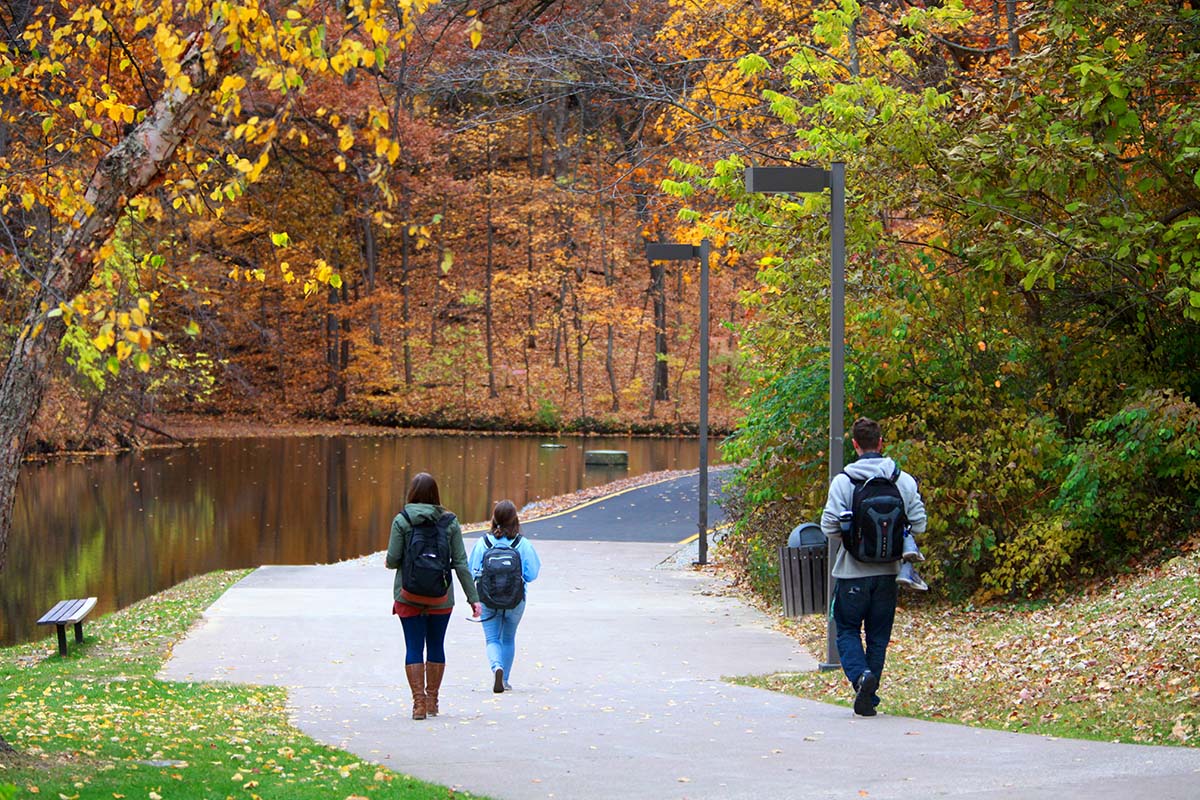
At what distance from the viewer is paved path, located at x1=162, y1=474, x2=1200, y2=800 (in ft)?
22.8

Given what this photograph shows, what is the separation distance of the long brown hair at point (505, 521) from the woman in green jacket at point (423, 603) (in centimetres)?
86

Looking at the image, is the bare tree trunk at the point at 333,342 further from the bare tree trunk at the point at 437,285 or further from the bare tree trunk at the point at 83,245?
the bare tree trunk at the point at 83,245

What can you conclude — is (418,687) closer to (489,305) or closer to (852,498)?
(852,498)

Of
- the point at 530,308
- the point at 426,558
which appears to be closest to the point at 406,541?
the point at 426,558

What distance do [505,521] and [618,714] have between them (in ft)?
5.45

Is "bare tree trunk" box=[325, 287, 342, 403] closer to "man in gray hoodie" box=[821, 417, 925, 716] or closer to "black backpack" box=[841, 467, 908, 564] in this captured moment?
"man in gray hoodie" box=[821, 417, 925, 716]

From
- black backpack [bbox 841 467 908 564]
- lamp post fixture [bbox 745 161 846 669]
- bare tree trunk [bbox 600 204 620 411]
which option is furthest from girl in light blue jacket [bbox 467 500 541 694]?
bare tree trunk [bbox 600 204 620 411]

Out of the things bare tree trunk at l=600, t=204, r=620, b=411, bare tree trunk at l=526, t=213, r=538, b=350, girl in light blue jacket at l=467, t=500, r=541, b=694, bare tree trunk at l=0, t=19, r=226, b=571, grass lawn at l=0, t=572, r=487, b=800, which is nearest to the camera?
grass lawn at l=0, t=572, r=487, b=800

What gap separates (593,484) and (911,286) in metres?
20.9

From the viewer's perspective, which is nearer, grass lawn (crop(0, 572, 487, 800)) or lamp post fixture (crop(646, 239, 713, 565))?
grass lawn (crop(0, 572, 487, 800))

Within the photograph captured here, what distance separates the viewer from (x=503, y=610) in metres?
10.7

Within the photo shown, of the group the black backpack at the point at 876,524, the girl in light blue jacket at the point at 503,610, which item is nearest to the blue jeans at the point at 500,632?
the girl in light blue jacket at the point at 503,610

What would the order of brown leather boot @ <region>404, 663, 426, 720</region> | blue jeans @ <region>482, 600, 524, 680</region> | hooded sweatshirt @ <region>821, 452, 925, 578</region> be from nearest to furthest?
hooded sweatshirt @ <region>821, 452, 925, 578</region> → brown leather boot @ <region>404, 663, 426, 720</region> → blue jeans @ <region>482, 600, 524, 680</region>

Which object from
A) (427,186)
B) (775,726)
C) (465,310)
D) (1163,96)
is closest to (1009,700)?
(775,726)
